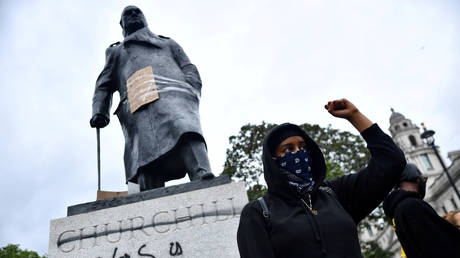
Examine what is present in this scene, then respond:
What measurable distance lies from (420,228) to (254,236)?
1254mm

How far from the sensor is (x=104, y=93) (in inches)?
215

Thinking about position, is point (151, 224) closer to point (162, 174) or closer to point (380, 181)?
point (162, 174)

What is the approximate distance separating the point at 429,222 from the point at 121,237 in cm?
276

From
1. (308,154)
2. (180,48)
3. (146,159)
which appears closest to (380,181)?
(308,154)

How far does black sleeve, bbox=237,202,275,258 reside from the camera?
1.75 metres

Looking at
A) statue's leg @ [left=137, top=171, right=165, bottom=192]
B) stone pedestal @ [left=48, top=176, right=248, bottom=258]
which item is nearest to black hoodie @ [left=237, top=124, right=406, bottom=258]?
stone pedestal @ [left=48, top=176, right=248, bottom=258]

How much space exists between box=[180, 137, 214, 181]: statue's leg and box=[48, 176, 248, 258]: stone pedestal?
0.27 meters

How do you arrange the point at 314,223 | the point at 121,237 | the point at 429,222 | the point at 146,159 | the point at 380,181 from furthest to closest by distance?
the point at 146,159
the point at 121,237
the point at 429,222
the point at 380,181
the point at 314,223

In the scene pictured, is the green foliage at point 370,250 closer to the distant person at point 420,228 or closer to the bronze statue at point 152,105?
the bronze statue at point 152,105

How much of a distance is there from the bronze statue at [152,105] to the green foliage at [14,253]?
78.4 feet

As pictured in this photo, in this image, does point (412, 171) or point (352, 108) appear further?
point (412, 171)

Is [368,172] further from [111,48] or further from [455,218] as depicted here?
[111,48]

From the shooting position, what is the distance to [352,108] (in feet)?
6.91

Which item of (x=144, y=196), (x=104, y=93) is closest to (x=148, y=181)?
(x=144, y=196)
